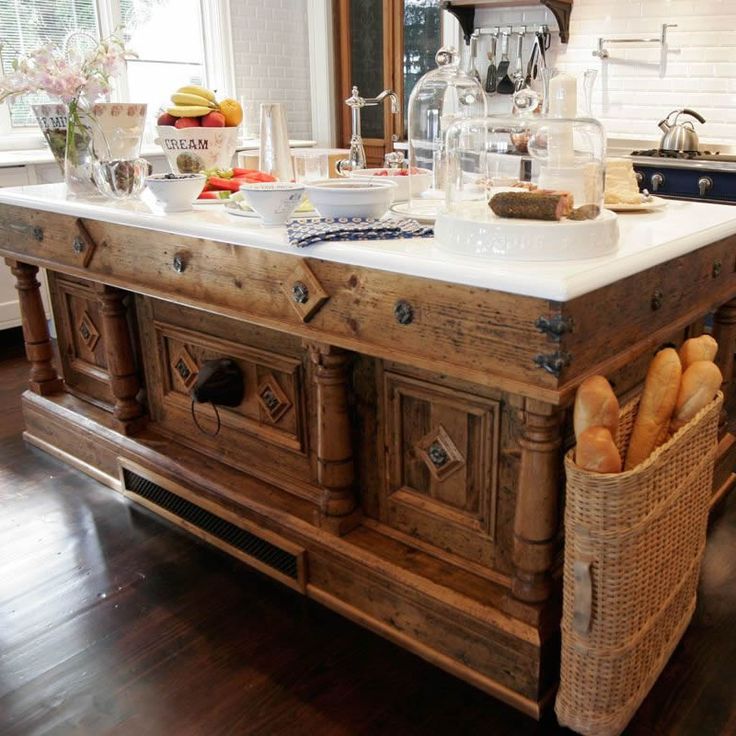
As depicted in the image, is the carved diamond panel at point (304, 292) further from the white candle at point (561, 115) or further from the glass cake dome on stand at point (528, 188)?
the white candle at point (561, 115)

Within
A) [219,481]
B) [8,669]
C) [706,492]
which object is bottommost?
[8,669]

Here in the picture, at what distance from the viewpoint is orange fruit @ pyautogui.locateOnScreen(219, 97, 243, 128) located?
242cm

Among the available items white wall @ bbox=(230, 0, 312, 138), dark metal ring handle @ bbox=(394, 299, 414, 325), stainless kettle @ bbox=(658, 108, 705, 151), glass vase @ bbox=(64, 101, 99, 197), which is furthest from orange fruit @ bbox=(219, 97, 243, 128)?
white wall @ bbox=(230, 0, 312, 138)

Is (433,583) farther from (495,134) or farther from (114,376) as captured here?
(114,376)

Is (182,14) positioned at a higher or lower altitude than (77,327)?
higher

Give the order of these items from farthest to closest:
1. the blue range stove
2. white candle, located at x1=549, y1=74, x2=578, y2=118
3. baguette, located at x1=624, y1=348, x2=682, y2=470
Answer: the blue range stove, white candle, located at x1=549, y1=74, x2=578, y2=118, baguette, located at x1=624, y1=348, x2=682, y2=470

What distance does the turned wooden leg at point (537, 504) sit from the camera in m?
1.42

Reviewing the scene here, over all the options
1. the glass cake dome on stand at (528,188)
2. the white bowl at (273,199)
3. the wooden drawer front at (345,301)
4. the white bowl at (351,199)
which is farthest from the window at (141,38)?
the glass cake dome on stand at (528,188)

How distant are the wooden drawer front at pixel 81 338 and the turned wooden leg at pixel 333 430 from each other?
1145 millimetres

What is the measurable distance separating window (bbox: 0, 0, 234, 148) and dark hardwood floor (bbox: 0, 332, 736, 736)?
3307 millimetres

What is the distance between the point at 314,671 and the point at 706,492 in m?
0.96

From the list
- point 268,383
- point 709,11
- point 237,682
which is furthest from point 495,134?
point 709,11

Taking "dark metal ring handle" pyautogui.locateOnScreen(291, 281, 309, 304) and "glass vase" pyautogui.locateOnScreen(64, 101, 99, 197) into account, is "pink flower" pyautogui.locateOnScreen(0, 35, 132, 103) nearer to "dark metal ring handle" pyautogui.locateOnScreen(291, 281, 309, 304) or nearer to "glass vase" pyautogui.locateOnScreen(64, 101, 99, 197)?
"glass vase" pyautogui.locateOnScreen(64, 101, 99, 197)

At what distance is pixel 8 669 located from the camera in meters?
1.79
